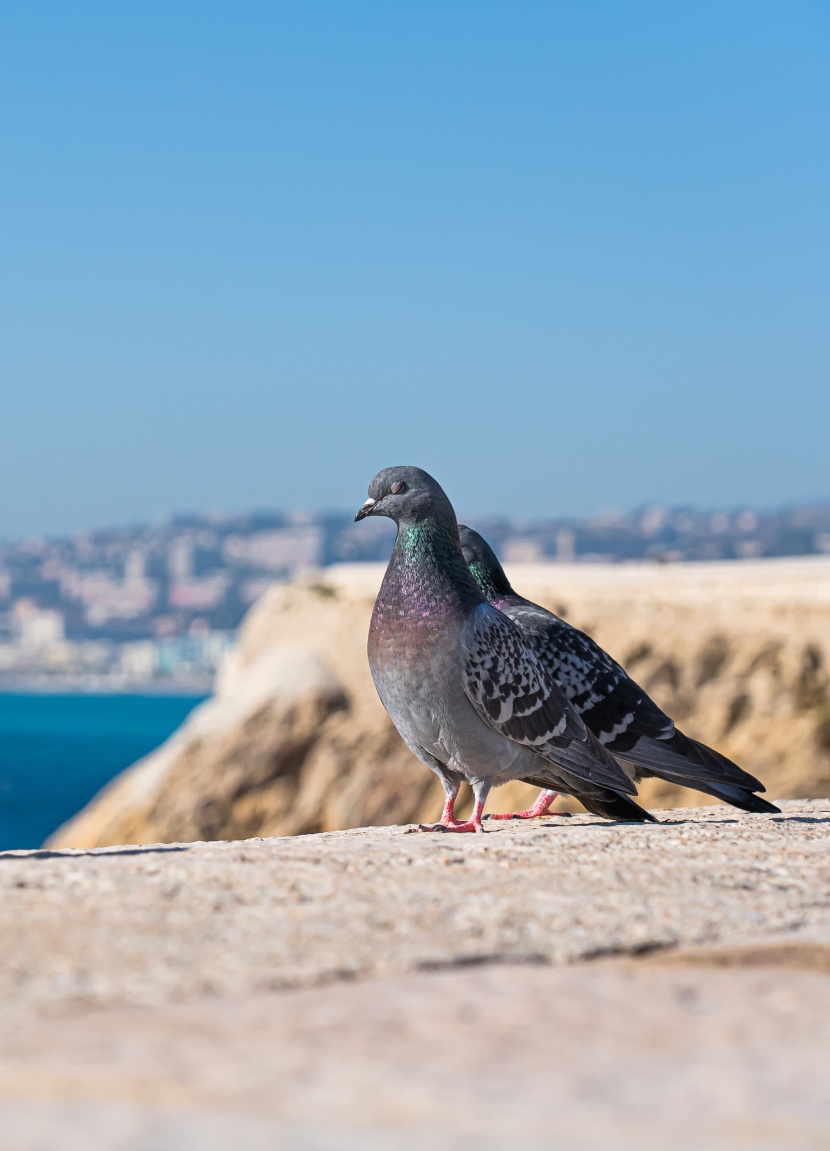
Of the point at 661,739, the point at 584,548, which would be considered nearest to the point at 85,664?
the point at 584,548

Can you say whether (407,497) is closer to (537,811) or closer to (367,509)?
(367,509)

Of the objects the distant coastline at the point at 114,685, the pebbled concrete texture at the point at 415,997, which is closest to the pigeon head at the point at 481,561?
the pebbled concrete texture at the point at 415,997

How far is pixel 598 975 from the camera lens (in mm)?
4133

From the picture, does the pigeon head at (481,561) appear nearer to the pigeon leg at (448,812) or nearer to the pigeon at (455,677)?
the pigeon at (455,677)

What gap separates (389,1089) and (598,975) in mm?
1169

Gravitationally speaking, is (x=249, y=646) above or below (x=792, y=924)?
below

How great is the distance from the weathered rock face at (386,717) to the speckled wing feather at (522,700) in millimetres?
11367

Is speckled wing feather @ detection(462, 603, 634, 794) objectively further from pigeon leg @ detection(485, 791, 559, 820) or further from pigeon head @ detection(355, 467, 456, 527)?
pigeon leg @ detection(485, 791, 559, 820)

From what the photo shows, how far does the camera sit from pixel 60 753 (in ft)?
266

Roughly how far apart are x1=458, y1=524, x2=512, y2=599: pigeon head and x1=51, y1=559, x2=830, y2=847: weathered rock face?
10716mm

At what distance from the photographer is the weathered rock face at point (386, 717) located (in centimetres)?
1988

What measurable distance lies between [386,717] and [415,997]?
750 inches

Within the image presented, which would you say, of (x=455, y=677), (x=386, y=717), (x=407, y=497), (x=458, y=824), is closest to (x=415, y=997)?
(x=455, y=677)

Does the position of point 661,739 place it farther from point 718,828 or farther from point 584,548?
point 584,548
